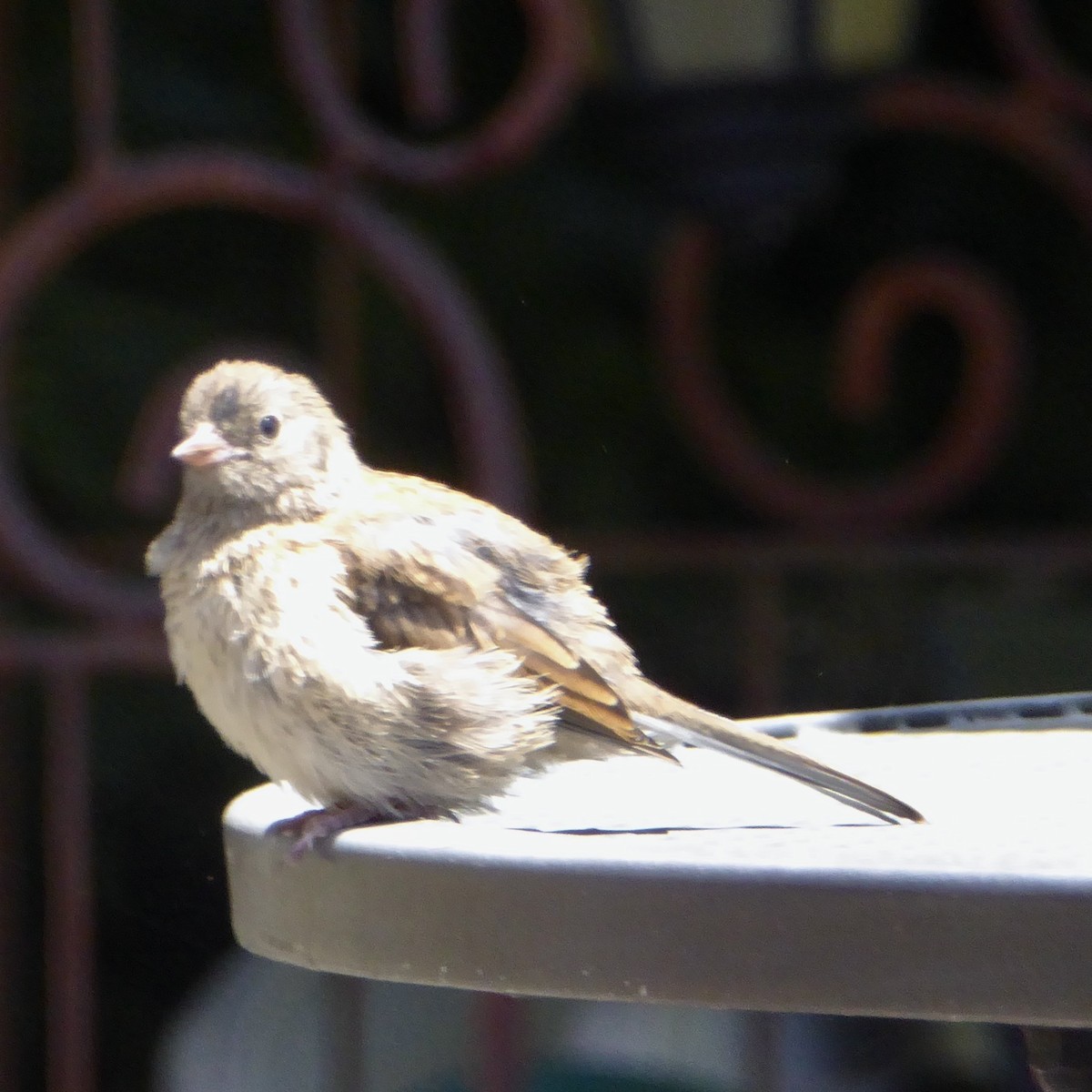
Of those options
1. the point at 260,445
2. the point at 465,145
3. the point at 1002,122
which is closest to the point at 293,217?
the point at 465,145

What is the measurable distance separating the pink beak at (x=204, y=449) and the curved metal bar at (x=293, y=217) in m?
0.53

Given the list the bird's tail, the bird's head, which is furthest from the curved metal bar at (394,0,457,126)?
the bird's tail

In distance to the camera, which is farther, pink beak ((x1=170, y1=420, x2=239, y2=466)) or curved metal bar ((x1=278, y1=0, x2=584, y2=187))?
curved metal bar ((x1=278, y1=0, x2=584, y2=187))

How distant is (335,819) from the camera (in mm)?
1876

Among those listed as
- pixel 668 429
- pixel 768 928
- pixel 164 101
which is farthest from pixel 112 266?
pixel 768 928

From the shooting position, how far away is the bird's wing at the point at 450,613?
220cm

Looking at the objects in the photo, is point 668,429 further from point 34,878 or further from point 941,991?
point 941,991

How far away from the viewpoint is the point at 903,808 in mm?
1673

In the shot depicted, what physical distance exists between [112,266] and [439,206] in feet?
2.32

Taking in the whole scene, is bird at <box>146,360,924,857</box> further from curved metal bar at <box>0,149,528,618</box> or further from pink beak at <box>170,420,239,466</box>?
curved metal bar at <box>0,149,528,618</box>

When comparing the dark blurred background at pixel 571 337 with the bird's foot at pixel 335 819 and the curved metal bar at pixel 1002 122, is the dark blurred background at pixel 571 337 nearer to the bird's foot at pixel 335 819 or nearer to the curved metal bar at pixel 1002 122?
the curved metal bar at pixel 1002 122

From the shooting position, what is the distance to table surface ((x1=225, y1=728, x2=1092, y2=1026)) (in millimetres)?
1283

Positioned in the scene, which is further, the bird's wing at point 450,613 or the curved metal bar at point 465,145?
the curved metal bar at point 465,145

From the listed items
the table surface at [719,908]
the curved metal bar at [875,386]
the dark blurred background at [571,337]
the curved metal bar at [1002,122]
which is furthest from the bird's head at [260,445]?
the curved metal bar at [1002,122]
